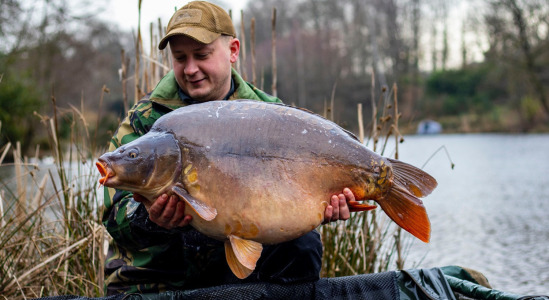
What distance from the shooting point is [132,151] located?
1.42 meters

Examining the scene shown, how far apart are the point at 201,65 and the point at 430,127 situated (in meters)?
21.8

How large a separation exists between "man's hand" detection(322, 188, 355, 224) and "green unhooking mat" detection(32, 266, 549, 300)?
44cm

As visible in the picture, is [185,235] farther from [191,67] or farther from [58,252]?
[58,252]

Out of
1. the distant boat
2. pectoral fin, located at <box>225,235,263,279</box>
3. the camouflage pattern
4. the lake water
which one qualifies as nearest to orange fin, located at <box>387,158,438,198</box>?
pectoral fin, located at <box>225,235,263,279</box>

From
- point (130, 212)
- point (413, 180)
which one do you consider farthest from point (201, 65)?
point (413, 180)

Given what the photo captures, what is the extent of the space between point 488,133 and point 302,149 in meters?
20.1

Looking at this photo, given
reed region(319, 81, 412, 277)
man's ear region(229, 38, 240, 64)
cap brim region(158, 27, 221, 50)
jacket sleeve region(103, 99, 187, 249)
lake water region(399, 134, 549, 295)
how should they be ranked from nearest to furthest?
1. jacket sleeve region(103, 99, 187, 249)
2. cap brim region(158, 27, 221, 50)
3. man's ear region(229, 38, 240, 64)
4. reed region(319, 81, 412, 277)
5. lake water region(399, 134, 549, 295)

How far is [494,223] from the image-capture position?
5.63m

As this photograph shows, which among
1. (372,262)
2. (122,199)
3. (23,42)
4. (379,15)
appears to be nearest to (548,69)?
(379,15)

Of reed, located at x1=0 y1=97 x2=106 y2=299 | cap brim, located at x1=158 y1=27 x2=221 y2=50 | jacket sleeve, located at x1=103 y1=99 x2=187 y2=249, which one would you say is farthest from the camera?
reed, located at x1=0 y1=97 x2=106 y2=299

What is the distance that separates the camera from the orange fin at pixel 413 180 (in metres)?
1.58

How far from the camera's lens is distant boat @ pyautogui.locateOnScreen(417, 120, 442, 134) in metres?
22.6

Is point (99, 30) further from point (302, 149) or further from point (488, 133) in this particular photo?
point (302, 149)

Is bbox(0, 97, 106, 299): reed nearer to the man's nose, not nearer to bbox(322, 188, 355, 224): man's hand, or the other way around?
the man's nose
